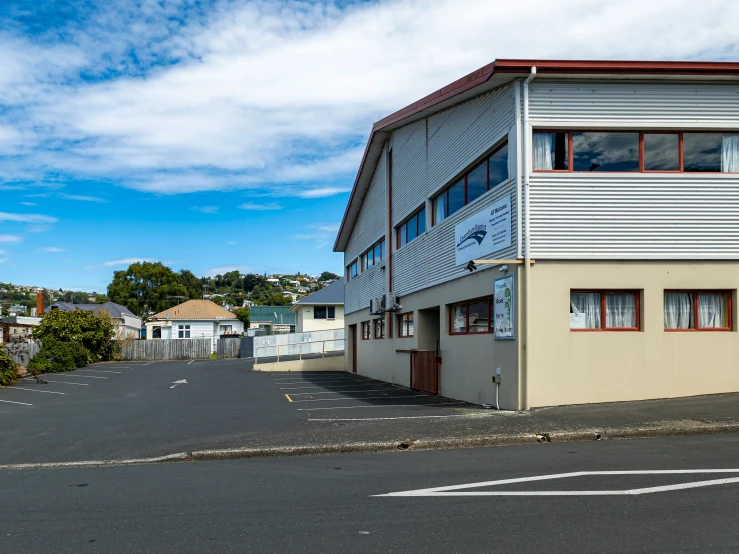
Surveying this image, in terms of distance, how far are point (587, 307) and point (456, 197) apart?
18.1 feet

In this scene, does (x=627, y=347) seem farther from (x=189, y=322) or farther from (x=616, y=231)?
(x=189, y=322)

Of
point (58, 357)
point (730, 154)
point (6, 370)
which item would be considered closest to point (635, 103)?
point (730, 154)

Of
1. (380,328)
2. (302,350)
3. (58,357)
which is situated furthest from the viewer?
(302,350)

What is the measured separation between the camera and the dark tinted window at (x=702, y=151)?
1445cm

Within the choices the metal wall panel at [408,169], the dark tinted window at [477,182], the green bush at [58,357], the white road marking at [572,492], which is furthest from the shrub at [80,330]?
the white road marking at [572,492]

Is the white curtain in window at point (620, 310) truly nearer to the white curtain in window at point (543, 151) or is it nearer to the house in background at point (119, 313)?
the white curtain in window at point (543, 151)

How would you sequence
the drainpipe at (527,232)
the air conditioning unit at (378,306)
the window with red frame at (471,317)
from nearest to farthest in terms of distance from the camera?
the drainpipe at (527,232) < the window with red frame at (471,317) < the air conditioning unit at (378,306)

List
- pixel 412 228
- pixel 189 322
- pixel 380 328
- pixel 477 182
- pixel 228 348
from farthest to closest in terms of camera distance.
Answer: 1. pixel 189 322
2. pixel 228 348
3. pixel 380 328
4. pixel 412 228
5. pixel 477 182

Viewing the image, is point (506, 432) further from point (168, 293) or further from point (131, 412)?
point (168, 293)

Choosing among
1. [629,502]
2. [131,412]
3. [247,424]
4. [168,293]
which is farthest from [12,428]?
[168,293]

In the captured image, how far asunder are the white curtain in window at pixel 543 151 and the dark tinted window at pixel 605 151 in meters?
0.51

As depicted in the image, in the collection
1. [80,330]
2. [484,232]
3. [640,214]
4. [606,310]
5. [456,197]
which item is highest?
[456,197]

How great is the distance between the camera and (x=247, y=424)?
13.8 m

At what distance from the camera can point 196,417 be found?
51.4 feet
